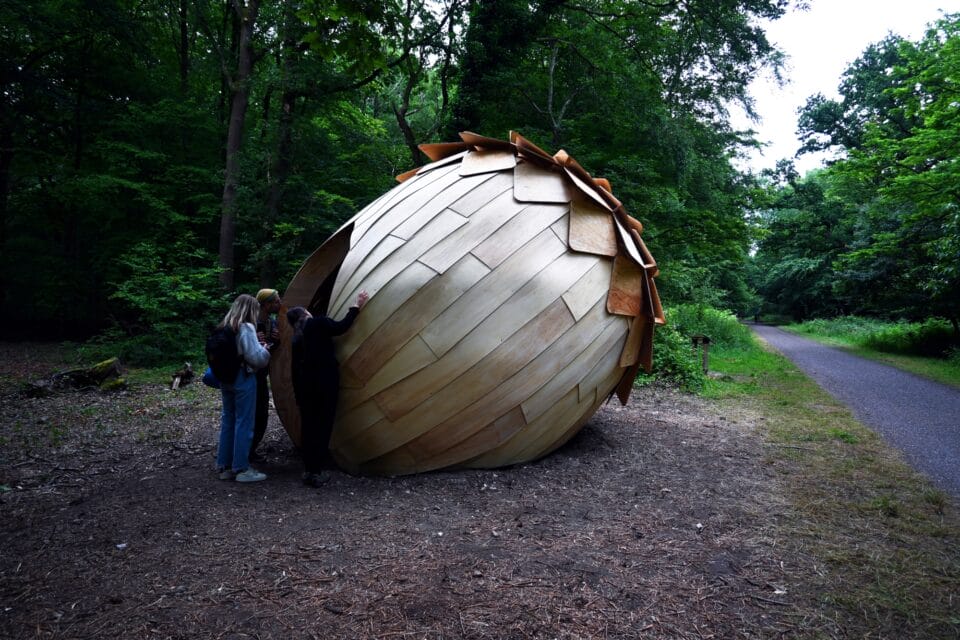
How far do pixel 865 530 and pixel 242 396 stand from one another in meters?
4.27

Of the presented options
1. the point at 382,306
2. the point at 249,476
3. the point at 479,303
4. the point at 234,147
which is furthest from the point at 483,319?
the point at 234,147

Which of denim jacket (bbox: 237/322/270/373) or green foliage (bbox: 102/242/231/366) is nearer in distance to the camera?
denim jacket (bbox: 237/322/270/373)

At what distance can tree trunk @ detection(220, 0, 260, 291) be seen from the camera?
11492mm

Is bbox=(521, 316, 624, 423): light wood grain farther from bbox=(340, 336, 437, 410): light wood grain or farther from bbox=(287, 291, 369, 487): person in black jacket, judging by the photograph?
bbox=(287, 291, 369, 487): person in black jacket

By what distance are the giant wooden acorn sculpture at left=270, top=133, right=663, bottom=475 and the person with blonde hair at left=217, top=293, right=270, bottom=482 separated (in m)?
0.36

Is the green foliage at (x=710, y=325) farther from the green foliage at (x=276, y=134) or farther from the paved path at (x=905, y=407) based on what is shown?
the green foliage at (x=276, y=134)

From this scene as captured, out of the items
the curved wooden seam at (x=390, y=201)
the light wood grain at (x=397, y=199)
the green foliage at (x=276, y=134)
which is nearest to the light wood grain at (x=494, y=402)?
the light wood grain at (x=397, y=199)

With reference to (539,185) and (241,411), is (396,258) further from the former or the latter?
(241,411)

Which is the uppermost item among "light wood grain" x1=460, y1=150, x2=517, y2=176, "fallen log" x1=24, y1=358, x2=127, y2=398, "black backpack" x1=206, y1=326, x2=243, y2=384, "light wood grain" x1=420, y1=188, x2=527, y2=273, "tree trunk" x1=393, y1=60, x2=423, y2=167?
"tree trunk" x1=393, y1=60, x2=423, y2=167

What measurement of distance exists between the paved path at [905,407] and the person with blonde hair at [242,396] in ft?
17.9

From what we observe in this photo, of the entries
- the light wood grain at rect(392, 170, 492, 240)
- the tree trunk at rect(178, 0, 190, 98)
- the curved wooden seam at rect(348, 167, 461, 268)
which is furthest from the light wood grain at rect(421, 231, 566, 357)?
the tree trunk at rect(178, 0, 190, 98)

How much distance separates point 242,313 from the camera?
374cm

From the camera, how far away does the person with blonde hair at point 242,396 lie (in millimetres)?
3709

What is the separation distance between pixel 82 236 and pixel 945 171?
21482 millimetres
